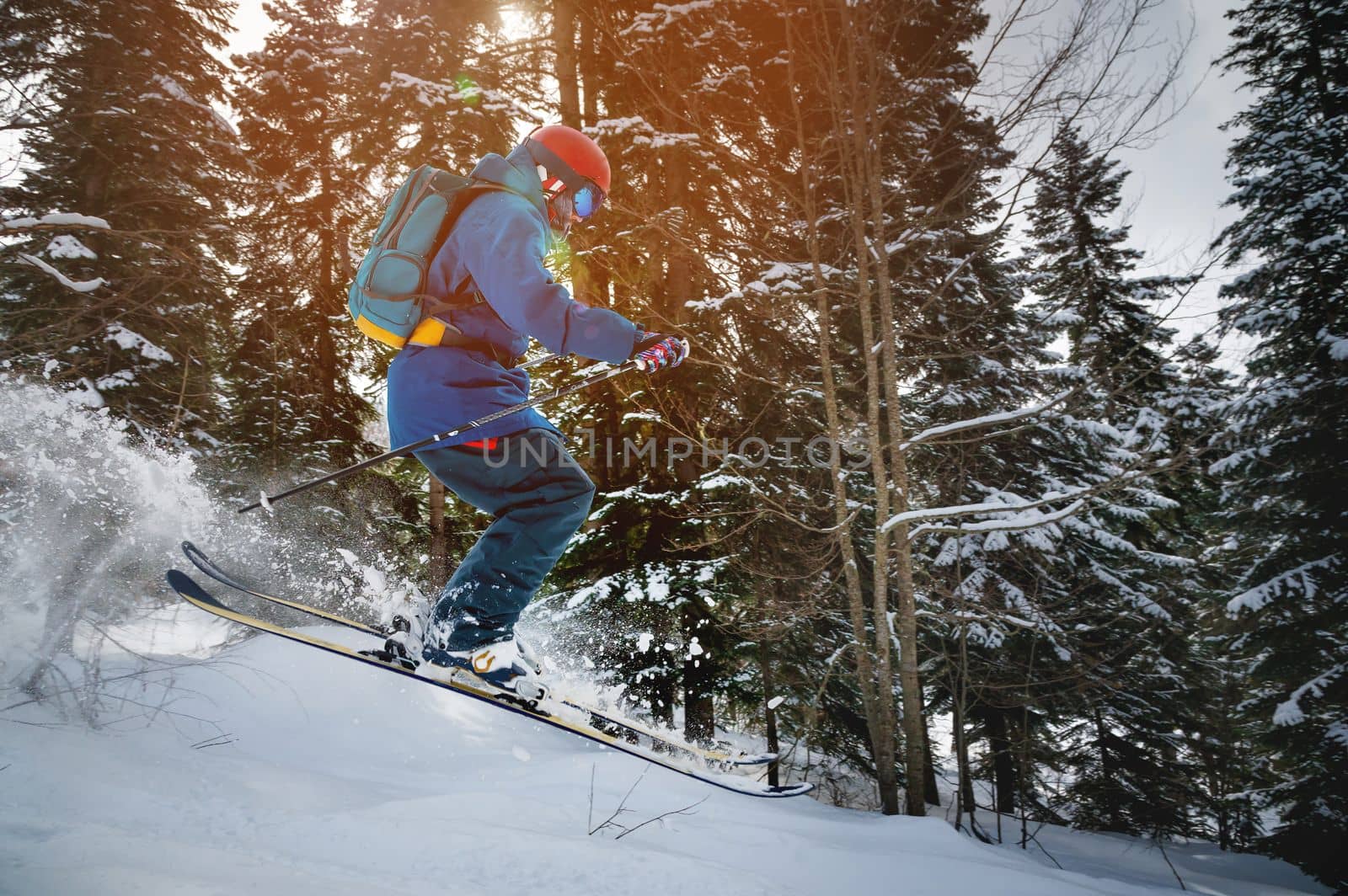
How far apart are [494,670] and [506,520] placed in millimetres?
961

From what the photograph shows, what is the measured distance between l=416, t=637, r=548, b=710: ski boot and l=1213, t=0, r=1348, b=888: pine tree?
12189mm

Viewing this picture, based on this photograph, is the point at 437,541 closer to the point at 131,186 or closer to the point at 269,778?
the point at 131,186

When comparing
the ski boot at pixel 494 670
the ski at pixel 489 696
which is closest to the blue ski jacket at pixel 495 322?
the ski boot at pixel 494 670

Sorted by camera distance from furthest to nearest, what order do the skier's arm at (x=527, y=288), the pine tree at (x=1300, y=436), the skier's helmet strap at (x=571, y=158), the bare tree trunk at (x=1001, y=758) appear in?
the bare tree trunk at (x=1001, y=758) < the pine tree at (x=1300, y=436) < the skier's helmet strap at (x=571, y=158) < the skier's arm at (x=527, y=288)

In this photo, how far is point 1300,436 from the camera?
11203 mm

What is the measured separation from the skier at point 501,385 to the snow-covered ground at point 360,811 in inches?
36.4

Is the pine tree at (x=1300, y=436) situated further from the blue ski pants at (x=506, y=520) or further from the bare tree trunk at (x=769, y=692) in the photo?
the blue ski pants at (x=506, y=520)

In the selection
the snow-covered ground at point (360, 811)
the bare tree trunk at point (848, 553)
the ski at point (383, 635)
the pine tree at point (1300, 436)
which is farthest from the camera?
the pine tree at point (1300, 436)

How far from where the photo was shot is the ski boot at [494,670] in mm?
3539

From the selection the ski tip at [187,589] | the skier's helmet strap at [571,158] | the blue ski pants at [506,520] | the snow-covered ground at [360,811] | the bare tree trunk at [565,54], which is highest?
the bare tree trunk at [565,54]

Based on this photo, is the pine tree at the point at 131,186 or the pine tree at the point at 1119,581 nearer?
the pine tree at the point at 131,186

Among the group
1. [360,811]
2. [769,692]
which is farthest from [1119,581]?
[360,811]

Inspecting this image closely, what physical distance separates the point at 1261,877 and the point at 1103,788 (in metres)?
3.56

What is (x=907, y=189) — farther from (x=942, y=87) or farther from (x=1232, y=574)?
(x=1232, y=574)
